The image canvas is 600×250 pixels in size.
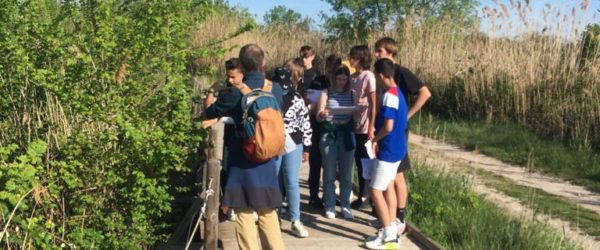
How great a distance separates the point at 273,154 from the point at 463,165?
7.39m

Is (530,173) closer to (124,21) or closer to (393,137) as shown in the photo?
(393,137)

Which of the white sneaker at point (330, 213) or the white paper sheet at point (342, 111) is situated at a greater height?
the white paper sheet at point (342, 111)

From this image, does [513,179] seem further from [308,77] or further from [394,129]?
[394,129]

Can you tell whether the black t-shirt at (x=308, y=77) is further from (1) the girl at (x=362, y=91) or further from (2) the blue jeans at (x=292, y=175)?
(2) the blue jeans at (x=292, y=175)

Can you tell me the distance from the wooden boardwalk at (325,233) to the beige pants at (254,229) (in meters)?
1.03

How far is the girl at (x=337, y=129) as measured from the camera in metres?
6.89

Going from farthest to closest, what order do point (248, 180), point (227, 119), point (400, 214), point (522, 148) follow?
point (522, 148)
point (400, 214)
point (227, 119)
point (248, 180)

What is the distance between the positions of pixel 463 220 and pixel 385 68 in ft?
6.64

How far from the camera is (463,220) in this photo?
7.04m

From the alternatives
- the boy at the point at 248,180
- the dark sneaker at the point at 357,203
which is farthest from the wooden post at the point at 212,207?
the dark sneaker at the point at 357,203

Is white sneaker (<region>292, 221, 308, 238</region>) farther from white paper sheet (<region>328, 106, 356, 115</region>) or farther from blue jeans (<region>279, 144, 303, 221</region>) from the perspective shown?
white paper sheet (<region>328, 106, 356, 115</region>)

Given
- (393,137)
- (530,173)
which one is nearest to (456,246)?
(393,137)

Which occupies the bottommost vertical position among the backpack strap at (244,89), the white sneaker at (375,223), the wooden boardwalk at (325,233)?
the wooden boardwalk at (325,233)

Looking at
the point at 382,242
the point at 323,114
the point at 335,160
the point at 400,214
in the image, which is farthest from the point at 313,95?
the point at 382,242
